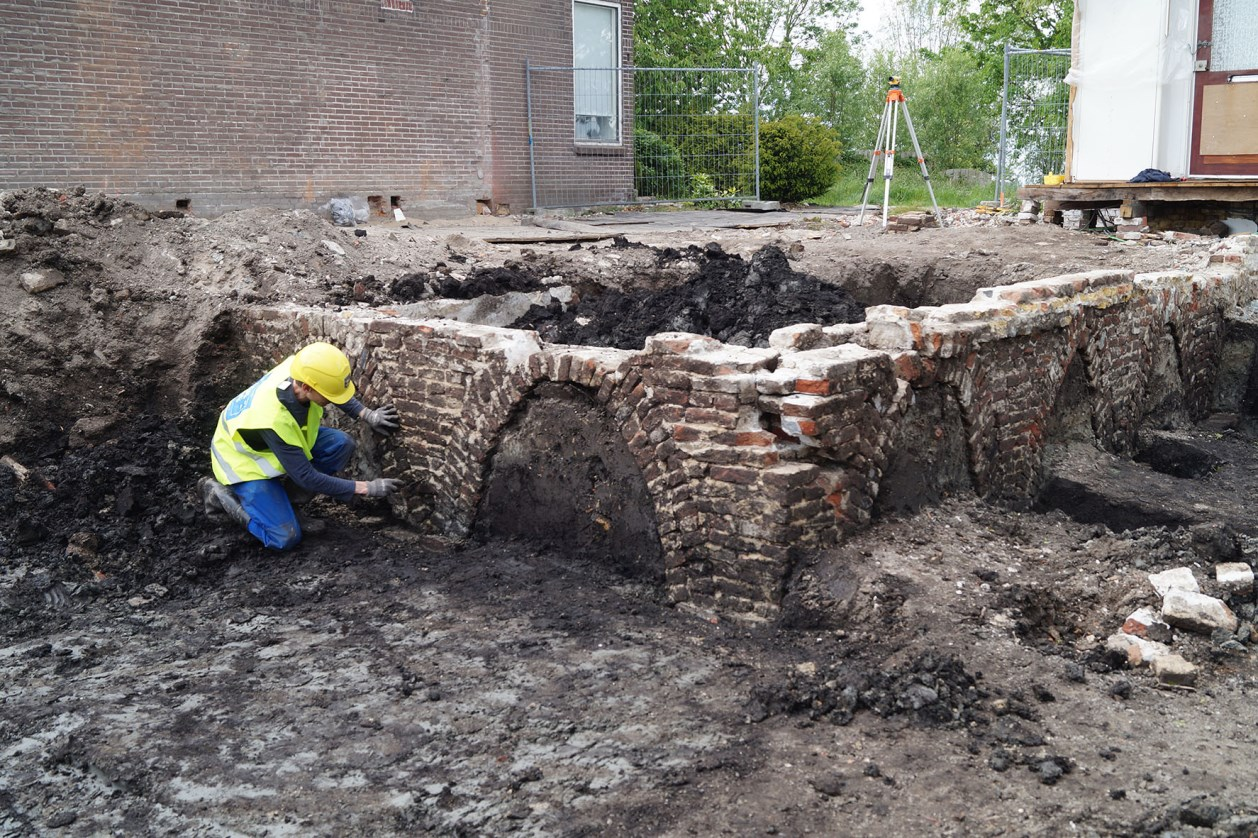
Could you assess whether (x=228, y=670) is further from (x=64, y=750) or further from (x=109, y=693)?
(x=64, y=750)

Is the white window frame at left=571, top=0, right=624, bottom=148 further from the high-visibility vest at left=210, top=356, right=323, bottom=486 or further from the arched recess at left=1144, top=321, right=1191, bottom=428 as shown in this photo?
the high-visibility vest at left=210, top=356, right=323, bottom=486

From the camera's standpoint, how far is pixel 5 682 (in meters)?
4.68

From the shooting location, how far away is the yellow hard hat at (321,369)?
6.02 meters

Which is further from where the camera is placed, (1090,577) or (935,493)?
(935,493)

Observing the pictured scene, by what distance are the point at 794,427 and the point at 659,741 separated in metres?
1.56

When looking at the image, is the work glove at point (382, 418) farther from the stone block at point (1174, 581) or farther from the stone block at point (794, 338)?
the stone block at point (1174, 581)

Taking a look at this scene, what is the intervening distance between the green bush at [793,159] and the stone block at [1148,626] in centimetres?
1613

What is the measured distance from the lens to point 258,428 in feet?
19.7

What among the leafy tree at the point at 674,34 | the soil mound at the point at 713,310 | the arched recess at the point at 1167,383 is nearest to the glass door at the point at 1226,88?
the arched recess at the point at 1167,383

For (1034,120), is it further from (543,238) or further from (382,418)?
(382,418)

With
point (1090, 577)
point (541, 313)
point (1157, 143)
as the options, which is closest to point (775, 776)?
point (1090, 577)

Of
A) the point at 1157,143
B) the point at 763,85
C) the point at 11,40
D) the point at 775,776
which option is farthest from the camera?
the point at 763,85

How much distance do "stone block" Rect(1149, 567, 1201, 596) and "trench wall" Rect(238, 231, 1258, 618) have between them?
1280 millimetres

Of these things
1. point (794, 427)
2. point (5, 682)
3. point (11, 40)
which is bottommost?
point (5, 682)
